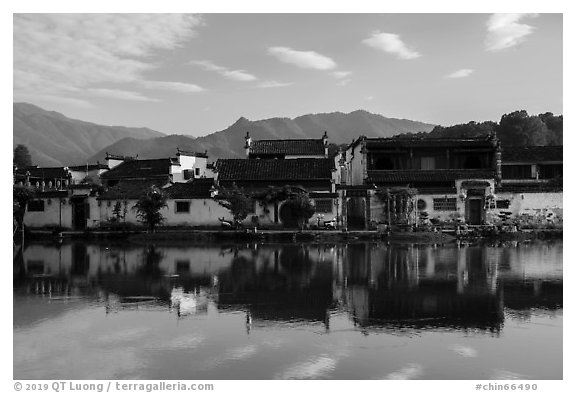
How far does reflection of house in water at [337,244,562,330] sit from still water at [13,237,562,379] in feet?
0.20

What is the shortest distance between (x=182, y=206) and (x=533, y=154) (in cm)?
2361

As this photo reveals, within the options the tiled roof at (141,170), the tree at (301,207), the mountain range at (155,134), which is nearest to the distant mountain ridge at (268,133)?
the mountain range at (155,134)

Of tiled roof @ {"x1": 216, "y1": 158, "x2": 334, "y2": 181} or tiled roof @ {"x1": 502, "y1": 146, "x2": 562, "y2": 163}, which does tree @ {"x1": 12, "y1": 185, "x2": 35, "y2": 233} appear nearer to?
tiled roof @ {"x1": 216, "y1": 158, "x2": 334, "y2": 181}

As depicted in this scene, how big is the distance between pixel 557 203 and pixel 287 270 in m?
21.2

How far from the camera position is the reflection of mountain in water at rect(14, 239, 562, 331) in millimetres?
14664

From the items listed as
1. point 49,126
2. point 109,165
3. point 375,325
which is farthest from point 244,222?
point 49,126

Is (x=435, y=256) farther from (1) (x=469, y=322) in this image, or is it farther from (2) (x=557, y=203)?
(2) (x=557, y=203)

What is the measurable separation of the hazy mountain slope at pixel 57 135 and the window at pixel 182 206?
80366 mm

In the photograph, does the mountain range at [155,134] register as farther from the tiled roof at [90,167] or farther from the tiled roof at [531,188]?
the tiled roof at [531,188]

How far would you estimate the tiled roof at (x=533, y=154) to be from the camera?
133ft

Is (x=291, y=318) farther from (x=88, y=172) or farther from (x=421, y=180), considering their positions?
(x=88, y=172)

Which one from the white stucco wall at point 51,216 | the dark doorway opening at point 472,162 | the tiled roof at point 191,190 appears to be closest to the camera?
the tiled roof at point 191,190

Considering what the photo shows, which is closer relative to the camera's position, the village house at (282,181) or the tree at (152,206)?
the tree at (152,206)

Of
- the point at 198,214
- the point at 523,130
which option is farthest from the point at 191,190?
the point at 523,130
